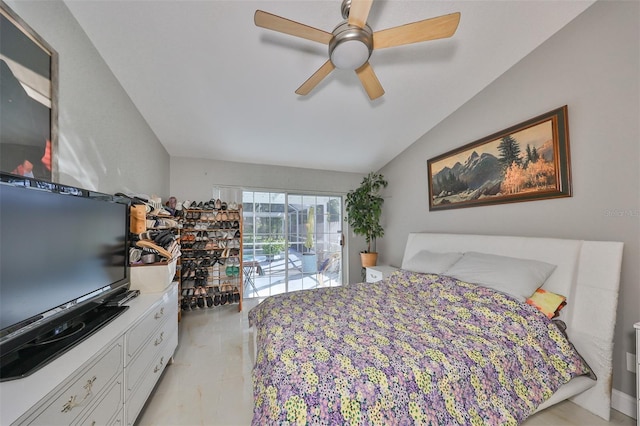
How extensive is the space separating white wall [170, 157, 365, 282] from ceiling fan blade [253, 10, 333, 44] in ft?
8.86

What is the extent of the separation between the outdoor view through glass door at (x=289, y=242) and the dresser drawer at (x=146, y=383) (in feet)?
6.35

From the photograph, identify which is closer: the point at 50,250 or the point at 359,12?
the point at 50,250

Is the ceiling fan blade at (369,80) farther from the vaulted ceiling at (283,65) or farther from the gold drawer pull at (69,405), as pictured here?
the gold drawer pull at (69,405)

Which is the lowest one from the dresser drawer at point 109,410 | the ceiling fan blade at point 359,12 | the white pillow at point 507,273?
the dresser drawer at point 109,410

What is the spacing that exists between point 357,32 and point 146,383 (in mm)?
2559

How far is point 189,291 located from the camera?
3219 mm

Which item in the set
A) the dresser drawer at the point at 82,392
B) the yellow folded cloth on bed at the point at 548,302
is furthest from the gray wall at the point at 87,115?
the yellow folded cloth on bed at the point at 548,302

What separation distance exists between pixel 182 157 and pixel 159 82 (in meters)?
1.57

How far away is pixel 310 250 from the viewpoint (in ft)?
14.2

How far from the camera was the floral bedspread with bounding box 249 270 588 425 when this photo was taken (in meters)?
1.00

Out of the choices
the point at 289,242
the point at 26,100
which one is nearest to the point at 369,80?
the point at 26,100

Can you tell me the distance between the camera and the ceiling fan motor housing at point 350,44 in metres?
1.35

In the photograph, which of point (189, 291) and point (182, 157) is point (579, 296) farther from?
point (182, 157)

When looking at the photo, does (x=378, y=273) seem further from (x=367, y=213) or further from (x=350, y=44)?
(x=350, y=44)
